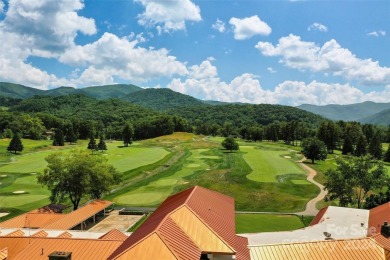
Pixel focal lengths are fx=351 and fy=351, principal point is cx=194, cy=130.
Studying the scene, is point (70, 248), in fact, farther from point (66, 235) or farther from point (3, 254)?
point (66, 235)

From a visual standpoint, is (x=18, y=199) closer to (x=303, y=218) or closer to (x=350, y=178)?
(x=303, y=218)

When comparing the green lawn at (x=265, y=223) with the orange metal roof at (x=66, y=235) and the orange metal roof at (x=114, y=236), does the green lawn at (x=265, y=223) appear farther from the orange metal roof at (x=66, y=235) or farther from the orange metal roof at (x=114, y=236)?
the orange metal roof at (x=66, y=235)

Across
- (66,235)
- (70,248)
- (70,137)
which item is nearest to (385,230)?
(70,248)

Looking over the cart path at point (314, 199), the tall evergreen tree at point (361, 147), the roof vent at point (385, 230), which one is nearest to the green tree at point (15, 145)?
the cart path at point (314, 199)

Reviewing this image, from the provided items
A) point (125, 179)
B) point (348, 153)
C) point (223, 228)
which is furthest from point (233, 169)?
point (223, 228)

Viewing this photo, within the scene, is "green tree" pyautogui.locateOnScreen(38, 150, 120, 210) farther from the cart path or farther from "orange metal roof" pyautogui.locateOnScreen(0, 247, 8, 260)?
the cart path

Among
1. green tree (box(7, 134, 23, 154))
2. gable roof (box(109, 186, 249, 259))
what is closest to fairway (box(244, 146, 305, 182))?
gable roof (box(109, 186, 249, 259))
